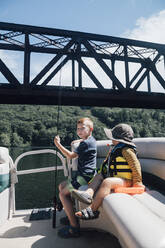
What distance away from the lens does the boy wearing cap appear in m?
1.81

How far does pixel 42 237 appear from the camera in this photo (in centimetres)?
236

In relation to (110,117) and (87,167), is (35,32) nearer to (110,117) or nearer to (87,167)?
(87,167)

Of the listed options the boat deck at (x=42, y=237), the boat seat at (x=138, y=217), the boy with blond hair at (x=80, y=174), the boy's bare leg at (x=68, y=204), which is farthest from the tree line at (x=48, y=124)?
the boat seat at (x=138, y=217)

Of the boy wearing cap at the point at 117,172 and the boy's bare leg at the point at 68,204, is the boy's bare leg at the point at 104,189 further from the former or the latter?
the boy's bare leg at the point at 68,204

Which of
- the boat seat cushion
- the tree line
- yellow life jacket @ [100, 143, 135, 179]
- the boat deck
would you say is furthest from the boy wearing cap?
the tree line

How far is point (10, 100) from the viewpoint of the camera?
10.3 meters

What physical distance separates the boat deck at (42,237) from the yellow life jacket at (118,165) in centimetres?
79

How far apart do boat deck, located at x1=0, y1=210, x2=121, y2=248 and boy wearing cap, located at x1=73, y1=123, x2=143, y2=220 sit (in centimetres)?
61

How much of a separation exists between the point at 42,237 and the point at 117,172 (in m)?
1.29

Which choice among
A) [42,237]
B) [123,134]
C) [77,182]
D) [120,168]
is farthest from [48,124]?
[120,168]

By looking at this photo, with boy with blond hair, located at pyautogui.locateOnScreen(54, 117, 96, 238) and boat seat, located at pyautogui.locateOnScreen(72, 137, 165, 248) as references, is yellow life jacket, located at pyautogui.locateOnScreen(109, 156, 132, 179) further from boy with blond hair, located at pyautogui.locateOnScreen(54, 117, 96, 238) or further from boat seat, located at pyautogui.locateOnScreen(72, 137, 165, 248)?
boy with blond hair, located at pyautogui.locateOnScreen(54, 117, 96, 238)

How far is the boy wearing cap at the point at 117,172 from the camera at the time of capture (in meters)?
1.81

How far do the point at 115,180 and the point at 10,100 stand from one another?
9614 millimetres

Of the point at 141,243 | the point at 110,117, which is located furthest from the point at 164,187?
the point at 110,117
